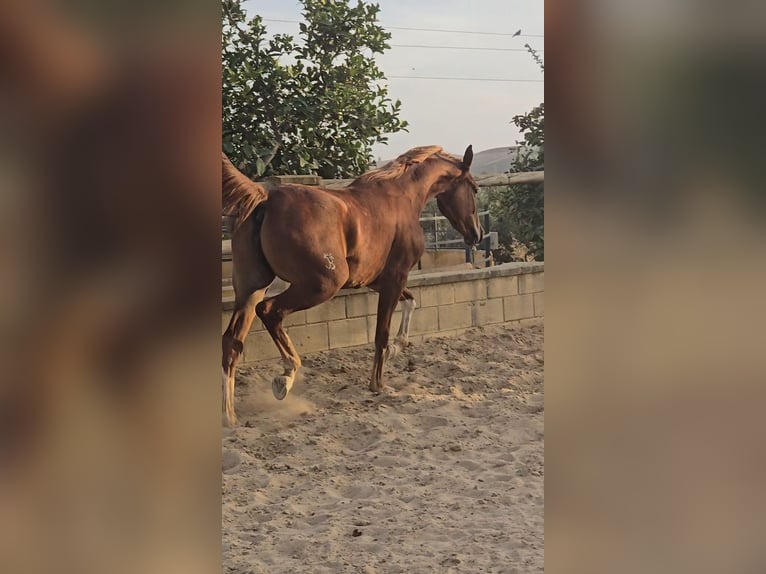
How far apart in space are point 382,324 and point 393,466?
49.3 inches

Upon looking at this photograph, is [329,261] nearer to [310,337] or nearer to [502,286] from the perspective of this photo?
[310,337]

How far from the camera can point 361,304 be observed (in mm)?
5535

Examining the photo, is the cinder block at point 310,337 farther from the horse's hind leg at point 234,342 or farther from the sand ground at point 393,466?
the horse's hind leg at point 234,342

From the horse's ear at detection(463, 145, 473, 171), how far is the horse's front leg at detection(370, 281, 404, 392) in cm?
97

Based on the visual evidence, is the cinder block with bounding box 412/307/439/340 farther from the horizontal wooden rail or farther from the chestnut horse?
the horizontal wooden rail

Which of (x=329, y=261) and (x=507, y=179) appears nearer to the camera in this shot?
(x=329, y=261)

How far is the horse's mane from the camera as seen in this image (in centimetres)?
514

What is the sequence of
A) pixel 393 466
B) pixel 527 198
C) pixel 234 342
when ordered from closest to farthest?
pixel 393 466, pixel 234 342, pixel 527 198

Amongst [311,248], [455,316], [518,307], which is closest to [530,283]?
[518,307]
